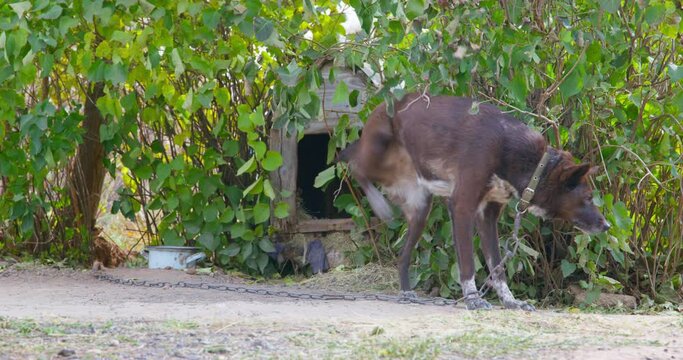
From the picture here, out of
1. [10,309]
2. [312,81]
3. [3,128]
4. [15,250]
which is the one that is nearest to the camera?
[10,309]

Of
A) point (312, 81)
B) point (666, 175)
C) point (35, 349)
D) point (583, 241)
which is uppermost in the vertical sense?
point (312, 81)

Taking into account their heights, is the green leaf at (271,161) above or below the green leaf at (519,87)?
below

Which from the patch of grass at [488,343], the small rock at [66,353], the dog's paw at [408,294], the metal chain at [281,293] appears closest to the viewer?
the small rock at [66,353]

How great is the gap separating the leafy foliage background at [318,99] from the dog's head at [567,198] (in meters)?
0.13

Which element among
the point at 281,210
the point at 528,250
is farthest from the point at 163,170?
the point at 528,250

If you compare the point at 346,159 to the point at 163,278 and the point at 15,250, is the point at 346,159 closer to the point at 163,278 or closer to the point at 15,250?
the point at 163,278

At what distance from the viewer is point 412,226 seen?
7504mm

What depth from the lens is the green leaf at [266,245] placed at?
8859 millimetres

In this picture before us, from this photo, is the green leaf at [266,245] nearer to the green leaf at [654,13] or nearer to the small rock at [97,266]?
the small rock at [97,266]

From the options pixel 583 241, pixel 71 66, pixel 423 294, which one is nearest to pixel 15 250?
pixel 71 66

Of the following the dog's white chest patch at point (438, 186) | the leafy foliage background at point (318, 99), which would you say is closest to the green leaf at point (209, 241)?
the leafy foliage background at point (318, 99)

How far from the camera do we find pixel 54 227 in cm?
959

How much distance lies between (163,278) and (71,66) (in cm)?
173

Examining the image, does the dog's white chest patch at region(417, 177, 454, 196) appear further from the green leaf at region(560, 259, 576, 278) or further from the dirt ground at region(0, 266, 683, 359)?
the green leaf at region(560, 259, 576, 278)
